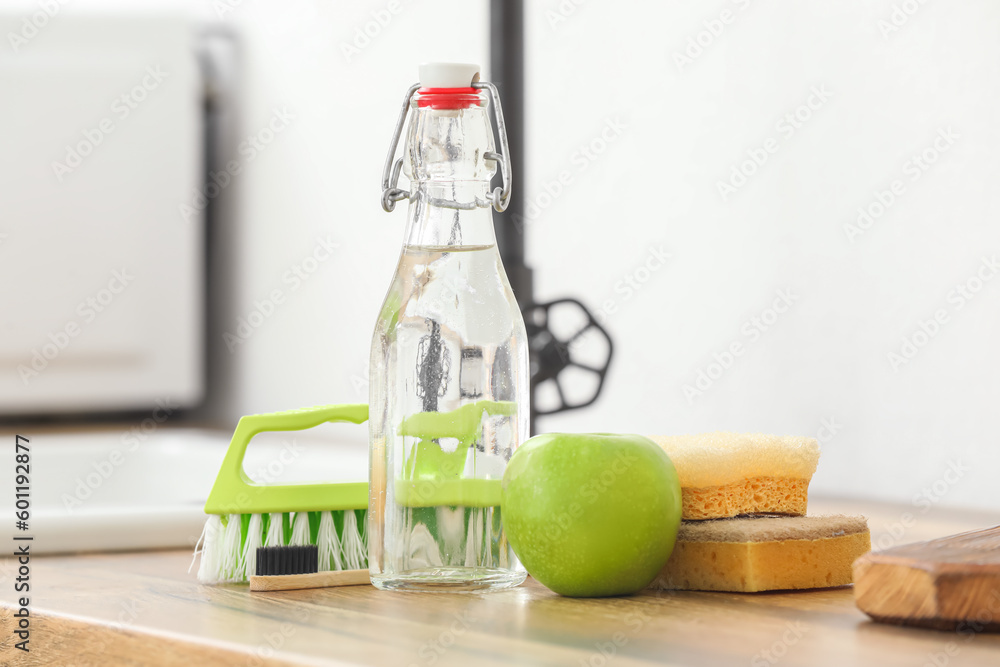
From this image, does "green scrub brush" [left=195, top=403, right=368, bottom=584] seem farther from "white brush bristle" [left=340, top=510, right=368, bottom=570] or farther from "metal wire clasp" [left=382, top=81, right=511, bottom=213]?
"metal wire clasp" [left=382, top=81, right=511, bottom=213]

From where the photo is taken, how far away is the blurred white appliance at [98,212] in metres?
2.11

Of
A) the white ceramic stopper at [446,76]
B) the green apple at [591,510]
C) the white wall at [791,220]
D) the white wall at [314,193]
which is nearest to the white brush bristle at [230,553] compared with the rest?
the green apple at [591,510]

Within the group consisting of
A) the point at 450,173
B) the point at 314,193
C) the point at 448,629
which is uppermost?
the point at 314,193

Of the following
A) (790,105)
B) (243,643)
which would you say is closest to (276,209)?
(790,105)

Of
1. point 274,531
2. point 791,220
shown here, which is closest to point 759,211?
point 791,220

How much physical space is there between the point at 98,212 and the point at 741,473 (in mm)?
1766

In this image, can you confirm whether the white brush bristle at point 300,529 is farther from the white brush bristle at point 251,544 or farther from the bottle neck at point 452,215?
the bottle neck at point 452,215

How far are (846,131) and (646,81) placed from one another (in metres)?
0.33

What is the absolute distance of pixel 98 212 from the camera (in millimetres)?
2184

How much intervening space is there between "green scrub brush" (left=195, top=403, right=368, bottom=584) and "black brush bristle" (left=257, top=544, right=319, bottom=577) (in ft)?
0.04

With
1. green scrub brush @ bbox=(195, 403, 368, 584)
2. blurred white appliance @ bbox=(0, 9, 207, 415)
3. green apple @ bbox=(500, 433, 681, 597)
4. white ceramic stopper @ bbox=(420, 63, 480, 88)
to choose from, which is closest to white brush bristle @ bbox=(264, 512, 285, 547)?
green scrub brush @ bbox=(195, 403, 368, 584)

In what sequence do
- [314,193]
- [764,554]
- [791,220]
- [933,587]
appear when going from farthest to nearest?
[314,193]
[791,220]
[764,554]
[933,587]

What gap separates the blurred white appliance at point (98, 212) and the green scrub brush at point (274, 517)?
1546mm

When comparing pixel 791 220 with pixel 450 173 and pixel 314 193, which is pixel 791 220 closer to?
pixel 450 173
